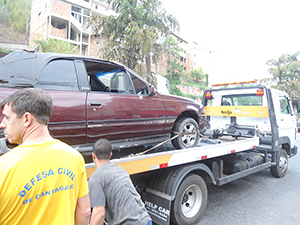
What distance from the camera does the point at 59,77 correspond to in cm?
257

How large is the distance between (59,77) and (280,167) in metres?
6.34

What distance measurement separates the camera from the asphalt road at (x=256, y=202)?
3744 millimetres

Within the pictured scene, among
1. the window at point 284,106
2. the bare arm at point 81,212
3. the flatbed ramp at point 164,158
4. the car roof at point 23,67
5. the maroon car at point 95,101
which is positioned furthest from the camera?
the window at point 284,106

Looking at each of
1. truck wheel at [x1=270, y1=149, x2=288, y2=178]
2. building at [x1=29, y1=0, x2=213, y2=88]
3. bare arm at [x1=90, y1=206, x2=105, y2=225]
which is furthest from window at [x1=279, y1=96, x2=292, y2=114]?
building at [x1=29, y1=0, x2=213, y2=88]

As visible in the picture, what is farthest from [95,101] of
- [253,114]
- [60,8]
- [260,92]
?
[60,8]

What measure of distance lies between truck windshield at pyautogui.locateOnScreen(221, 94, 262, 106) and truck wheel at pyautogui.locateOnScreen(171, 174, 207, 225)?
346cm

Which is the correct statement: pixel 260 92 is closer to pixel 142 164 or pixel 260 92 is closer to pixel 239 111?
pixel 239 111

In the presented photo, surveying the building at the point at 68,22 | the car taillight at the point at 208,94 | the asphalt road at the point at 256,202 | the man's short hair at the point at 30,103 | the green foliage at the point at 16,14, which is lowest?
the asphalt road at the point at 256,202

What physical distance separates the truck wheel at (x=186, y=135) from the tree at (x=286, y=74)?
81.6 feet

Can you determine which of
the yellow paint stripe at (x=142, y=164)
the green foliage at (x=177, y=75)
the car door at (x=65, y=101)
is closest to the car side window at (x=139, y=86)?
the car door at (x=65, y=101)

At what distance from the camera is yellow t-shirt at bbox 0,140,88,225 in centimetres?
101

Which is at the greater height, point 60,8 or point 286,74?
point 60,8

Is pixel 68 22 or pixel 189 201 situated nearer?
pixel 189 201

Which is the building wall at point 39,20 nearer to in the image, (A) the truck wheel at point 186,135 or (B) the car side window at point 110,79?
(B) the car side window at point 110,79
